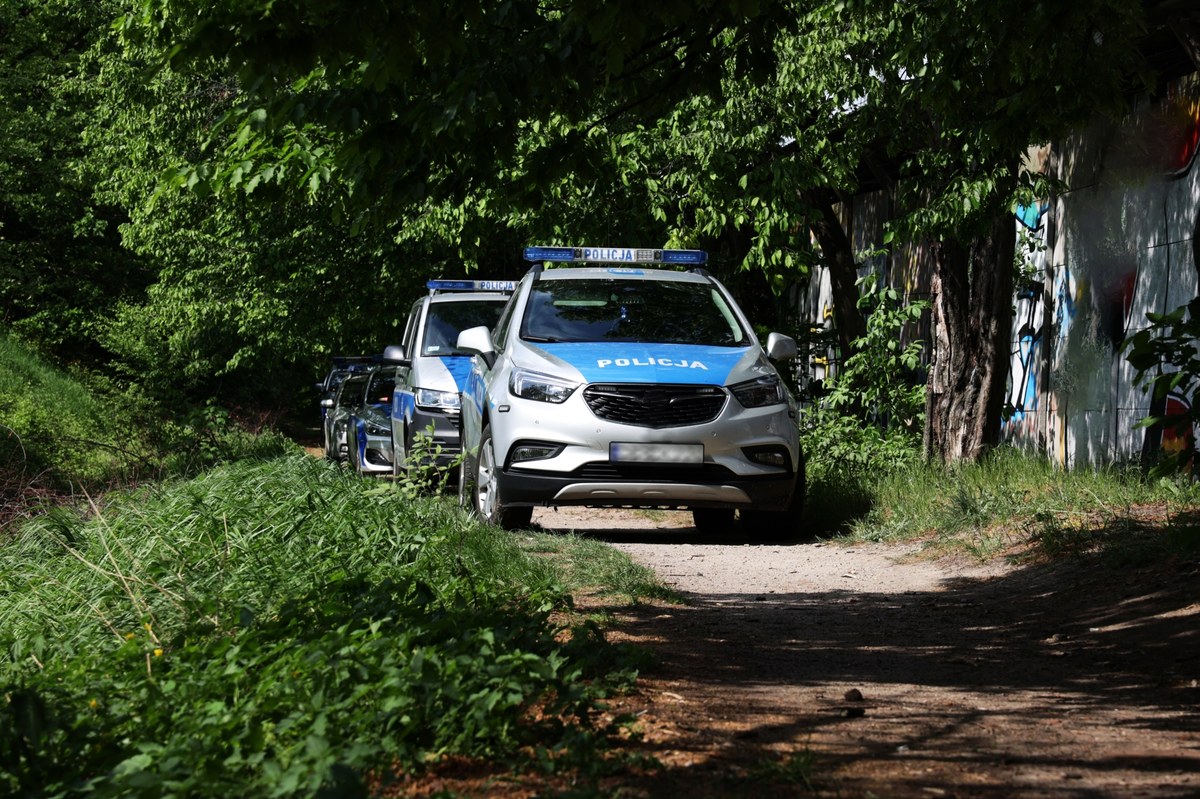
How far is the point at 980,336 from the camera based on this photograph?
41.1ft

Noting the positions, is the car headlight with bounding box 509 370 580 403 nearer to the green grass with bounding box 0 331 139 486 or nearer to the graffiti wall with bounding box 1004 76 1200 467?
the green grass with bounding box 0 331 139 486

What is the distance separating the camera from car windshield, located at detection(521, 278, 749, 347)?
10680 millimetres

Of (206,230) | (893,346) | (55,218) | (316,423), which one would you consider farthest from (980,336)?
(316,423)

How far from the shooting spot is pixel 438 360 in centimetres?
1445

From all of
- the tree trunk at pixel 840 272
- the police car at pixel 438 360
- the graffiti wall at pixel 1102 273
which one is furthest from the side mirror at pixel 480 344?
the tree trunk at pixel 840 272

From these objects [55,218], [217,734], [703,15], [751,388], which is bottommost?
[217,734]

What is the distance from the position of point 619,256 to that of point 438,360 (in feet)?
11.4

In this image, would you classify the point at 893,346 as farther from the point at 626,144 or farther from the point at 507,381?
the point at 507,381

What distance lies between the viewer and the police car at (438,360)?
13969 mm

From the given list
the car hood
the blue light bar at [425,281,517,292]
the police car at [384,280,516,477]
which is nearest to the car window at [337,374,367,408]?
the police car at [384,280,516,477]

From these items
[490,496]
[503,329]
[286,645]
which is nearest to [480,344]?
[503,329]

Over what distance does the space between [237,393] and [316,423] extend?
5852 millimetres

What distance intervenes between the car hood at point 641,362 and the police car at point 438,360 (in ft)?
10.5

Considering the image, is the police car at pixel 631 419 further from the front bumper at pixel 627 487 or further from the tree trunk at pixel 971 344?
the tree trunk at pixel 971 344
